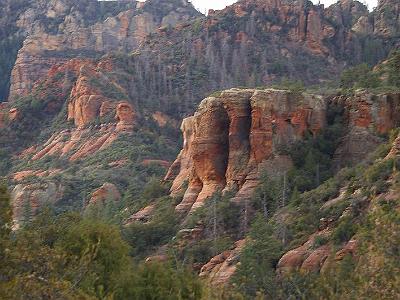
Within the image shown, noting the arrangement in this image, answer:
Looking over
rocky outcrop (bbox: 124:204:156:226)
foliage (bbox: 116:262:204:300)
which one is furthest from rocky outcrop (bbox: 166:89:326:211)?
foliage (bbox: 116:262:204:300)

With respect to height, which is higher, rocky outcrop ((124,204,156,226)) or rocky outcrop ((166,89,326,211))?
rocky outcrop ((166,89,326,211))

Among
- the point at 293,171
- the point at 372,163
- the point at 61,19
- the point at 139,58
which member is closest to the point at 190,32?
the point at 139,58

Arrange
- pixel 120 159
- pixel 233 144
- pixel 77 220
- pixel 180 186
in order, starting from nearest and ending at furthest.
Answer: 1. pixel 77 220
2. pixel 233 144
3. pixel 180 186
4. pixel 120 159

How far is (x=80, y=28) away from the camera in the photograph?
392 ft

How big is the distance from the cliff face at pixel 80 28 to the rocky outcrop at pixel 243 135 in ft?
204

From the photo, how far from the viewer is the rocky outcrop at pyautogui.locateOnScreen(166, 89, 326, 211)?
43219mm

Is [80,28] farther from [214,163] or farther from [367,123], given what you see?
[367,123]

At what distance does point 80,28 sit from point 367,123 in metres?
82.3

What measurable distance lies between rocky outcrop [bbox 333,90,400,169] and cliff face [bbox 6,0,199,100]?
220 feet

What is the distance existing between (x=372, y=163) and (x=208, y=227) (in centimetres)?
835

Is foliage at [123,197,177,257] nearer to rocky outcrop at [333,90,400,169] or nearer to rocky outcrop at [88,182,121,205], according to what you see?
rocky outcrop at [333,90,400,169]

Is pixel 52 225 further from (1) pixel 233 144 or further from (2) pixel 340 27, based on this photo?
(2) pixel 340 27

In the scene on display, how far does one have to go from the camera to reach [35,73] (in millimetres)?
105188

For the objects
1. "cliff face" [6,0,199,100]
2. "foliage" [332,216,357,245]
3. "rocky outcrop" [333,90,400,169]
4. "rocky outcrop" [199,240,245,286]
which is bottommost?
"rocky outcrop" [199,240,245,286]
